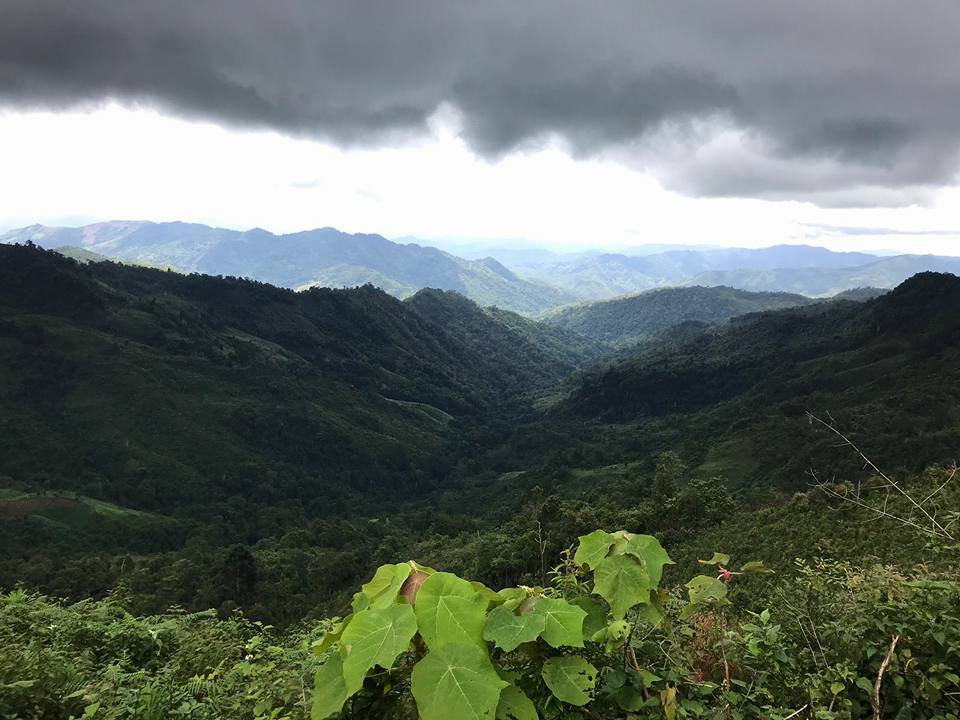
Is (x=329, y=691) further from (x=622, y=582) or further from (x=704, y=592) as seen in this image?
(x=704, y=592)

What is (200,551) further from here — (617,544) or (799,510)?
(617,544)

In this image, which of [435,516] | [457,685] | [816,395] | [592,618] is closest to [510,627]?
[457,685]

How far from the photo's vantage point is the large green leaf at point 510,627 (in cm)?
231

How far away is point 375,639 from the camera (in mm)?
2254

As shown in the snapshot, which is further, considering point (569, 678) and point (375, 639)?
point (569, 678)

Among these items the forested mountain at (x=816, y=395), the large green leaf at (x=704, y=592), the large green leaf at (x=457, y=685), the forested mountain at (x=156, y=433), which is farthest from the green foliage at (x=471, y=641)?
the forested mountain at (x=156, y=433)

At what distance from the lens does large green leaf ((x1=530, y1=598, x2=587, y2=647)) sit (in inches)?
94.4

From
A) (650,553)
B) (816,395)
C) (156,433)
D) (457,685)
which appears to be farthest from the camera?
(156,433)

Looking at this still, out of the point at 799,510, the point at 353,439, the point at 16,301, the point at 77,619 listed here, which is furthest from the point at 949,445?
the point at 16,301

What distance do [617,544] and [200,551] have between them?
104 m

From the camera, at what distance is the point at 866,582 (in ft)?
16.8

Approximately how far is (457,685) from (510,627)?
0.42m

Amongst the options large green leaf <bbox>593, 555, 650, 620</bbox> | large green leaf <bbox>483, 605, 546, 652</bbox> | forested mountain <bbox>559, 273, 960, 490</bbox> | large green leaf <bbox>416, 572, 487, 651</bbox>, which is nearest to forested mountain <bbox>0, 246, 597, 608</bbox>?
forested mountain <bbox>559, 273, 960, 490</bbox>

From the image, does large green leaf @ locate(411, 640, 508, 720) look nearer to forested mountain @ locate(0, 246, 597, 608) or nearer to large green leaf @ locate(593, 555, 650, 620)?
large green leaf @ locate(593, 555, 650, 620)
